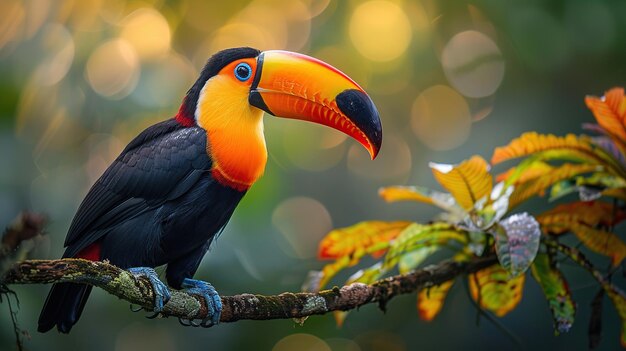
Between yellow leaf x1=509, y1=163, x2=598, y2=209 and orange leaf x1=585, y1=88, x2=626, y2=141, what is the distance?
17cm

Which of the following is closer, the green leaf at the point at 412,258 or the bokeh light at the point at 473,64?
the green leaf at the point at 412,258

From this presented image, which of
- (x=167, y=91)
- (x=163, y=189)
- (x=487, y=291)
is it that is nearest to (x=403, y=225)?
(x=487, y=291)

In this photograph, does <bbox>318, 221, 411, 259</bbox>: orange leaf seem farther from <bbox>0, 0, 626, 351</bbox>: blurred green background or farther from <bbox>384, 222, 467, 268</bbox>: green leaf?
<bbox>0, 0, 626, 351</bbox>: blurred green background

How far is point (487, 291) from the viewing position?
2643 millimetres

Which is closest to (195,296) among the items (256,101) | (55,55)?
(256,101)

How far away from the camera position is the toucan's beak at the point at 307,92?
84.6 inches

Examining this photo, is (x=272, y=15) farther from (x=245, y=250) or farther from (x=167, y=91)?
(x=245, y=250)

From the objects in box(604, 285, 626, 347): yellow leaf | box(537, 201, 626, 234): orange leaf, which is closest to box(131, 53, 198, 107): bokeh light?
box(537, 201, 626, 234): orange leaf

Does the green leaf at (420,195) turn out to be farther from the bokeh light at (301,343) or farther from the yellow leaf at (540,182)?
the bokeh light at (301,343)

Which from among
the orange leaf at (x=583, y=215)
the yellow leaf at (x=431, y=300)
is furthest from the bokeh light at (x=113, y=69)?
the orange leaf at (x=583, y=215)

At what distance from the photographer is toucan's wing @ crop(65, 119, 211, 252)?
2.10 metres

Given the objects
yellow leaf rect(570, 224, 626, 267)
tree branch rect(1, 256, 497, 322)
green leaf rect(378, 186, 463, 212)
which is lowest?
tree branch rect(1, 256, 497, 322)

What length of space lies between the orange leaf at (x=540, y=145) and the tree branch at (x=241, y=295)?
37 cm

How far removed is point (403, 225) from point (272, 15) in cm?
325
